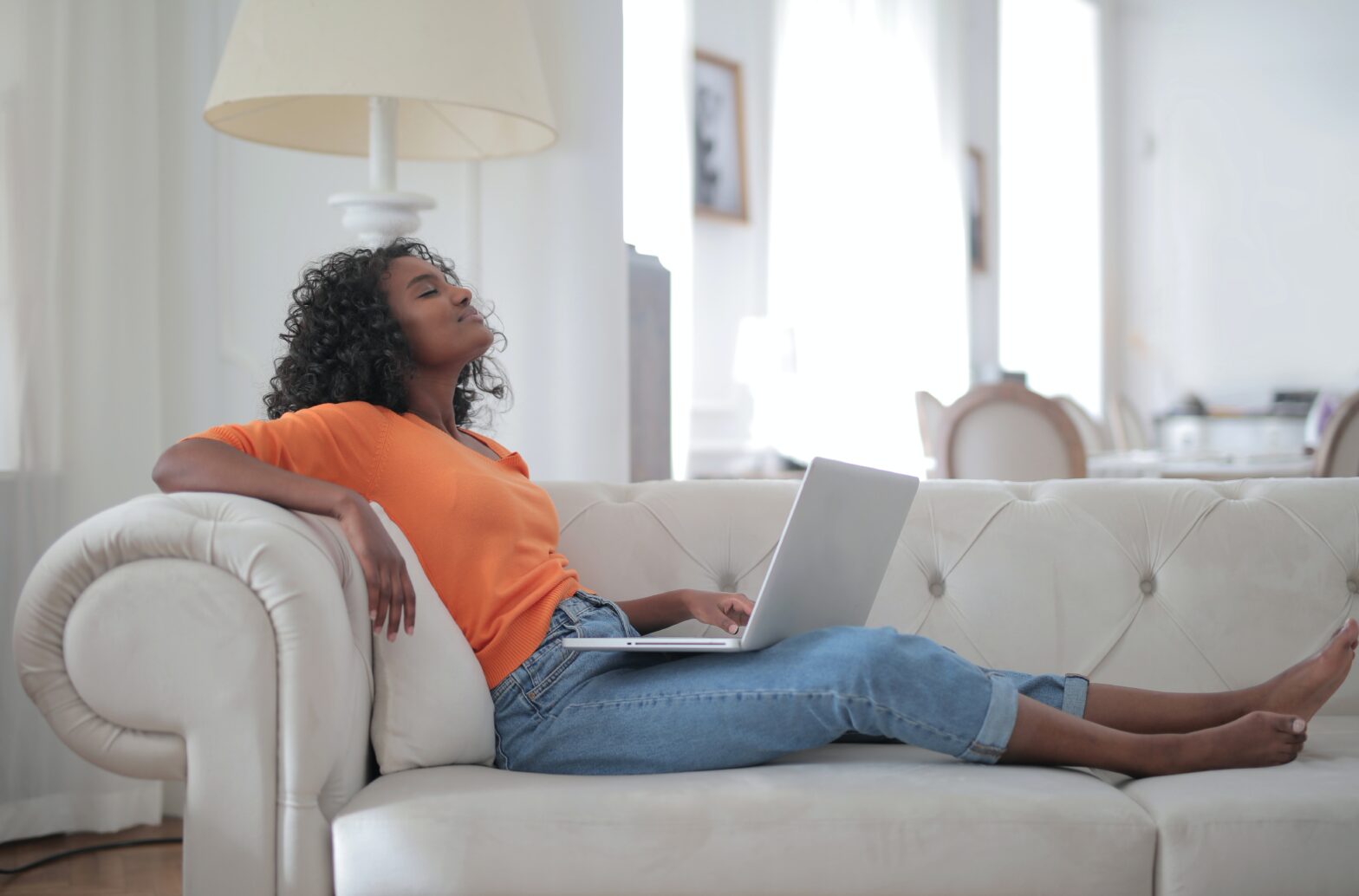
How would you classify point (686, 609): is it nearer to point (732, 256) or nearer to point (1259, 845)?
point (1259, 845)

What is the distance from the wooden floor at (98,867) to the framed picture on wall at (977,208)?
5879 mm

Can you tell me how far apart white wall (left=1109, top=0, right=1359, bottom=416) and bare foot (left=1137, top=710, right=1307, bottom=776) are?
7.83 metres

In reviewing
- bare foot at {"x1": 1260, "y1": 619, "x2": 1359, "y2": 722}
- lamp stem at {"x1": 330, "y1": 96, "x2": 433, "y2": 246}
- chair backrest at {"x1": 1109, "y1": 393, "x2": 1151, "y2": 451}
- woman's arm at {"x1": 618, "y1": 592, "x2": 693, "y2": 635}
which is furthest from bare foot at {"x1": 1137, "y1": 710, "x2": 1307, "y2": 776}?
chair backrest at {"x1": 1109, "y1": 393, "x2": 1151, "y2": 451}

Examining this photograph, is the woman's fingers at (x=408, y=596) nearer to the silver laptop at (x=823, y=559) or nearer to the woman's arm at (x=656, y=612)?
the silver laptop at (x=823, y=559)

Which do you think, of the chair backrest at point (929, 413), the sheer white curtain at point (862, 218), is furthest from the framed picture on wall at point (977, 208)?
the chair backrest at point (929, 413)

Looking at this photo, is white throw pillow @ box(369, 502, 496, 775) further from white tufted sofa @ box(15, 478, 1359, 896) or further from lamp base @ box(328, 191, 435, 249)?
lamp base @ box(328, 191, 435, 249)

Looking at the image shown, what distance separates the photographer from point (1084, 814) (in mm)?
1296

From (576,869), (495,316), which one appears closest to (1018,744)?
(576,869)

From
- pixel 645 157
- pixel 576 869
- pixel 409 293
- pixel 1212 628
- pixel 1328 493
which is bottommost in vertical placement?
pixel 576 869

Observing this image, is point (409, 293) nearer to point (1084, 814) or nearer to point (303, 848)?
point (303, 848)

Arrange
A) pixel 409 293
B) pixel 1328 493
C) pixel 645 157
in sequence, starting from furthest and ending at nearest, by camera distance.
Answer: pixel 645 157 → pixel 1328 493 → pixel 409 293

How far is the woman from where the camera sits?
1396 mm

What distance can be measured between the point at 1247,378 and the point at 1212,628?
756 cm

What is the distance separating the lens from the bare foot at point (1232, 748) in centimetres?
145
